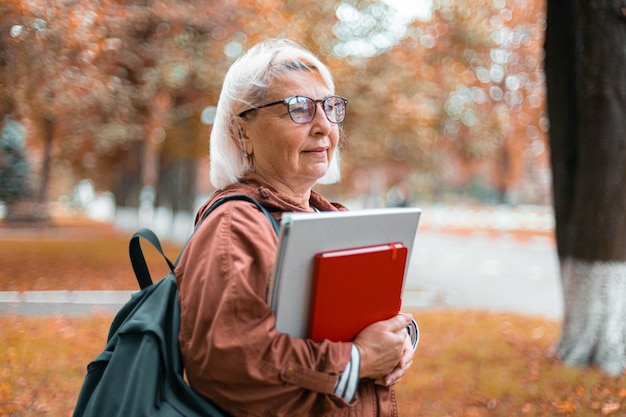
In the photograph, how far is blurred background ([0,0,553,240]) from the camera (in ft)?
13.1

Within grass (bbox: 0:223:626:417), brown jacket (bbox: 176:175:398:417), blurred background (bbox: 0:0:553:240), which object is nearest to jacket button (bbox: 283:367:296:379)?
brown jacket (bbox: 176:175:398:417)

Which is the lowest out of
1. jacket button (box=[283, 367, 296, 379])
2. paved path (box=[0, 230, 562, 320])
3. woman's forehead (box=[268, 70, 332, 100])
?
paved path (box=[0, 230, 562, 320])

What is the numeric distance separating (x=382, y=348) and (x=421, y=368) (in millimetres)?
3909

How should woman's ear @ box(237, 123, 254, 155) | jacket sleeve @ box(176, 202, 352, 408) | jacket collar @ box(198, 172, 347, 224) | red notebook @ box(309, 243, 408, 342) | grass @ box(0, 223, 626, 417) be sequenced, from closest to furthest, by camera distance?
jacket sleeve @ box(176, 202, 352, 408) → red notebook @ box(309, 243, 408, 342) → jacket collar @ box(198, 172, 347, 224) → woman's ear @ box(237, 123, 254, 155) → grass @ box(0, 223, 626, 417)

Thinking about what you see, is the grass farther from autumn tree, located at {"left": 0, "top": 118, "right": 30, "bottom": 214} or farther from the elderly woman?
the elderly woman

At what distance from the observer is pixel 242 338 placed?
4.30 feet

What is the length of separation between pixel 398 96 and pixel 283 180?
11.9 metres

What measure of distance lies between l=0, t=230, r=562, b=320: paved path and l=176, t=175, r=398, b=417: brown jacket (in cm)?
259

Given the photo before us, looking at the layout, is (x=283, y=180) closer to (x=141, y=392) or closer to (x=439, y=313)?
(x=141, y=392)

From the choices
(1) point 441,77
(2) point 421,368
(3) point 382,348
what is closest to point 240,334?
(3) point 382,348

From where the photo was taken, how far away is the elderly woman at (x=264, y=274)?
1329mm

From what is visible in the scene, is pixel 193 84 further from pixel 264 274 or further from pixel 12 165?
pixel 264 274

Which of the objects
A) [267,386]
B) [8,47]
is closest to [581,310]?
[267,386]

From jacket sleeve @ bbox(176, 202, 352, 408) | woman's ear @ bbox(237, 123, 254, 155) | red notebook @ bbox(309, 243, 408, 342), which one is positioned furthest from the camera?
woman's ear @ bbox(237, 123, 254, 155)
